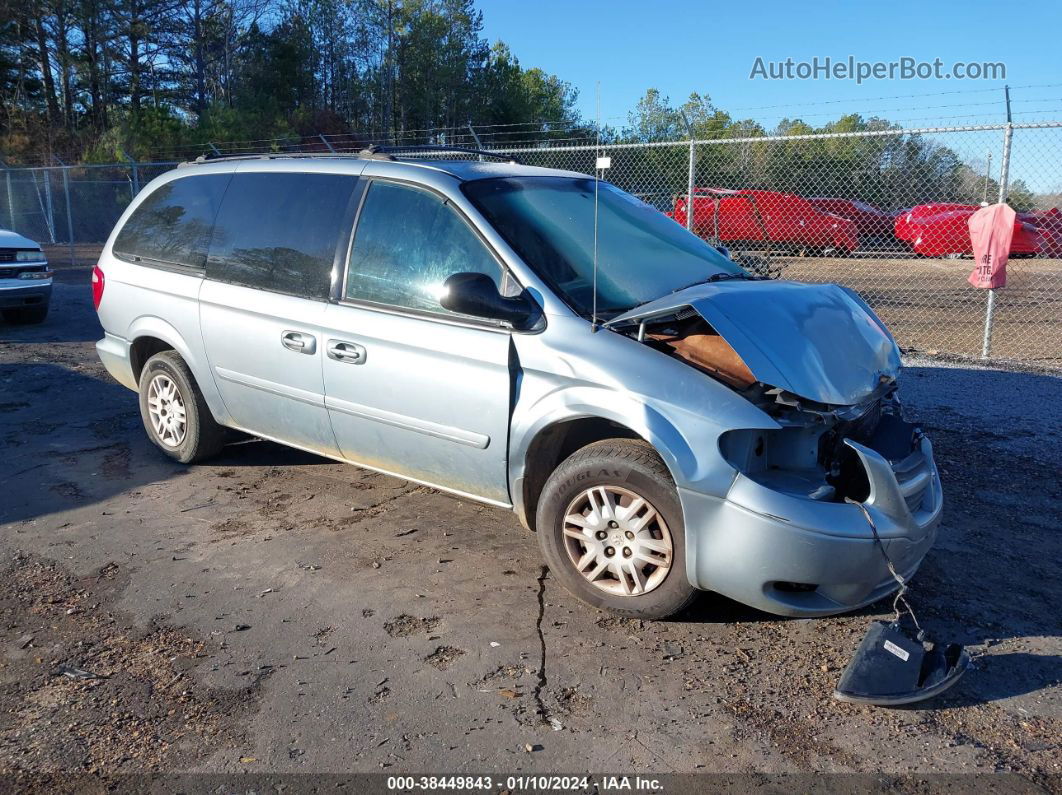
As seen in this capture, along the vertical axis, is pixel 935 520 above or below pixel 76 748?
above

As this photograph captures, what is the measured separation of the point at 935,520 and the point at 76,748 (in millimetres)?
3283

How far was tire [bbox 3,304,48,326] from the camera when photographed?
11.1m

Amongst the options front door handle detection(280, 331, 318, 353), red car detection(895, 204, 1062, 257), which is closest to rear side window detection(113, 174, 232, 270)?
front door handle detection(280, 331, 318, 353)

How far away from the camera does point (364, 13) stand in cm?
4428

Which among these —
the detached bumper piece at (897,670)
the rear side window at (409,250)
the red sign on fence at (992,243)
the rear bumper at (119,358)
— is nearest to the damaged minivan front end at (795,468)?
the detached bumper piece at (897,670)

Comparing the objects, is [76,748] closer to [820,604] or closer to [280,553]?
[280,553]

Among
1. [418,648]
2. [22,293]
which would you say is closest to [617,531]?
[418,648]

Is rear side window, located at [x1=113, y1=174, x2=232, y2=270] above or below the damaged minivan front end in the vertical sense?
above

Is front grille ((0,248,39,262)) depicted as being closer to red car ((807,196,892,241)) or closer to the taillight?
the taillight

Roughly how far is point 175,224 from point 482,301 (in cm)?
277

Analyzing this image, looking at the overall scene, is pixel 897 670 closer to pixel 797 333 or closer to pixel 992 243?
pixel 797 333

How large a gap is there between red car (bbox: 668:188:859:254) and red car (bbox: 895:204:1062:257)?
1218 millimetres

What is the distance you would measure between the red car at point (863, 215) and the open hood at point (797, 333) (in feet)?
43.4

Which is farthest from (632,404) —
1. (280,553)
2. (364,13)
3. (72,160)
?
(364,13)
